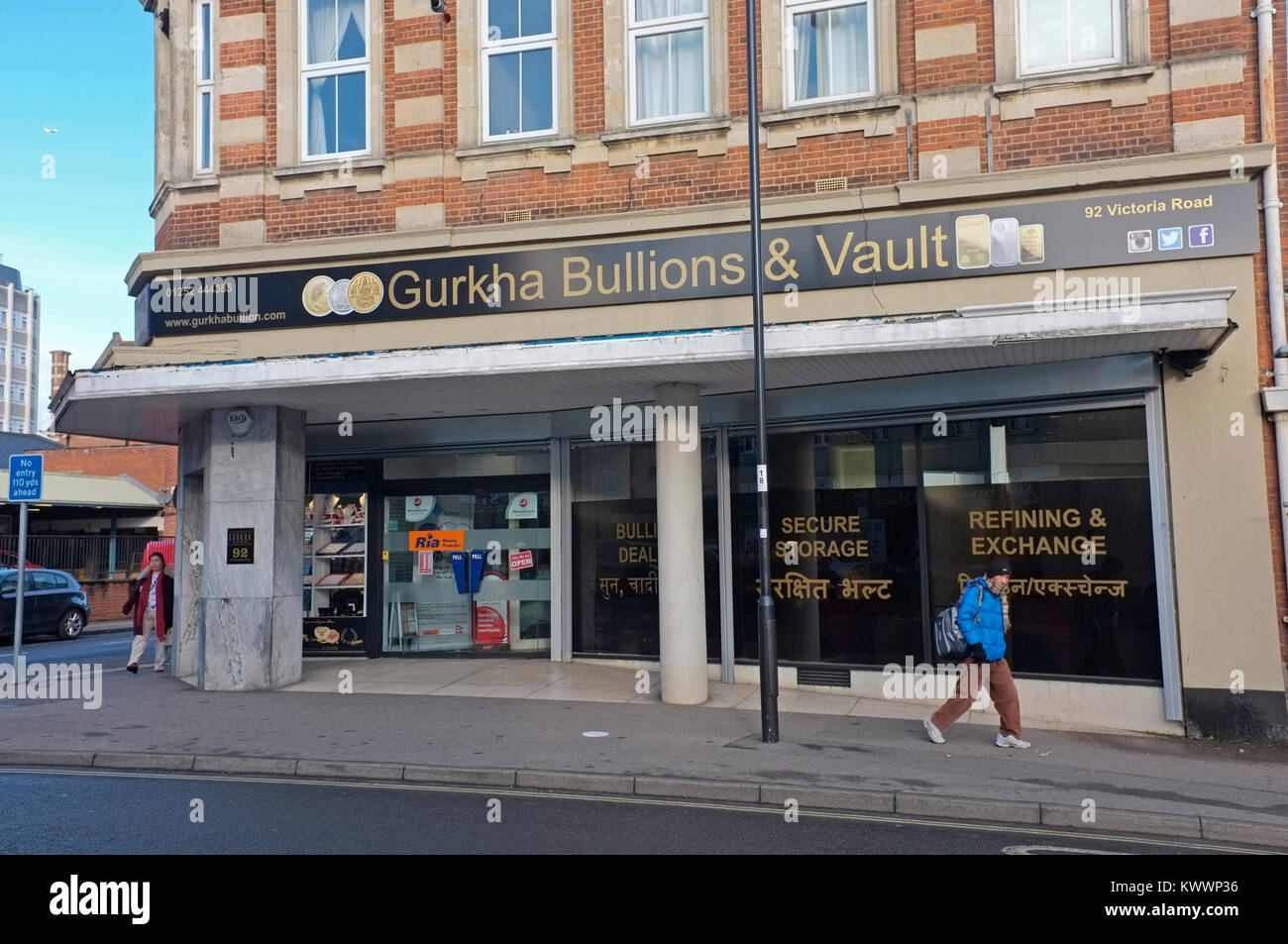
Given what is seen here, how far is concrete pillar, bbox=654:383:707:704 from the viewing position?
37.0 ft

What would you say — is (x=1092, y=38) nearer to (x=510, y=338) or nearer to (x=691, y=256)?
(x=691, y=256)

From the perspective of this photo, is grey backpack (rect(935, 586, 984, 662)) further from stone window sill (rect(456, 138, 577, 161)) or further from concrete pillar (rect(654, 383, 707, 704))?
stone window sill (rect(456, 138, 577, 161))

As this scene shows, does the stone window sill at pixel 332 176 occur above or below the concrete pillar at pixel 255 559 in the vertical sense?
above

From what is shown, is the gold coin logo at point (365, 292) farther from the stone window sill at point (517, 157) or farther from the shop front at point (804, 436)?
the stone window sill at point (517, 157)

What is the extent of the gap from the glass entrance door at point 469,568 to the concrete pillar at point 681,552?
130 inches

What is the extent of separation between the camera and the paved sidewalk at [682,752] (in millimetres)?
7453

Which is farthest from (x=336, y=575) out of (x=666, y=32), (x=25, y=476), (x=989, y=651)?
(x=989, y=651)

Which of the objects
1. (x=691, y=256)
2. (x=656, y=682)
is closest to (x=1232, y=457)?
(x=691, y=256)

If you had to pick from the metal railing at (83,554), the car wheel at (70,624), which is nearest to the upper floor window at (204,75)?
the car wheel at (70,624)

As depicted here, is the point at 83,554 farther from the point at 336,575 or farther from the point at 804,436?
the point at 804,436

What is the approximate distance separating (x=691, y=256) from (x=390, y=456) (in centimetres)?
581

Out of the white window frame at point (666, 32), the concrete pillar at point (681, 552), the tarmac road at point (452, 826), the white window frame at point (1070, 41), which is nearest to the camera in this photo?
the tarmac road at point (452, 826)

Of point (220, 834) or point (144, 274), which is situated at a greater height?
point (144, 274)
